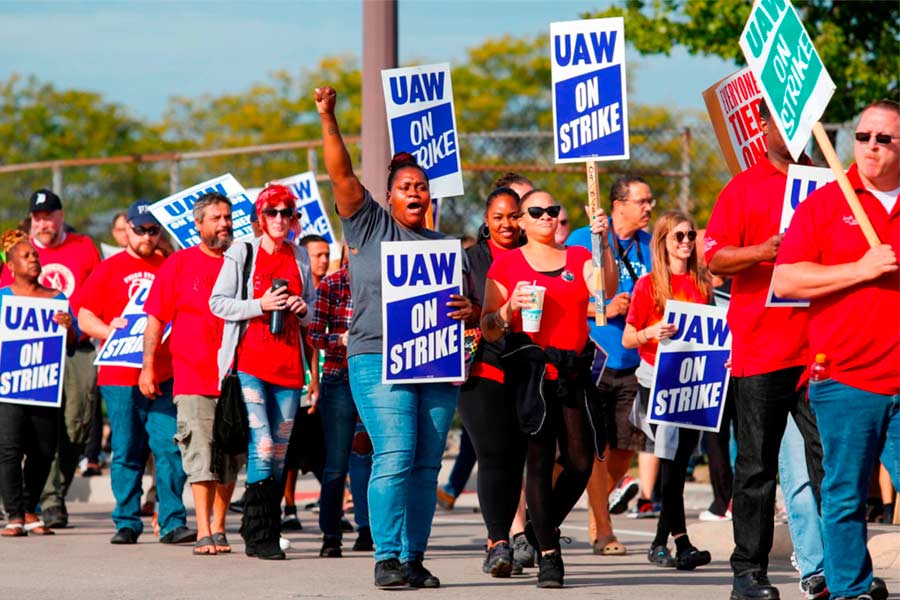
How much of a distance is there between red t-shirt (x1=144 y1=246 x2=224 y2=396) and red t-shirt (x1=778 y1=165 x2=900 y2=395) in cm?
436

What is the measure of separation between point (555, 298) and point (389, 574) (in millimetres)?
1734

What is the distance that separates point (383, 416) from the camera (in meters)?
8.10

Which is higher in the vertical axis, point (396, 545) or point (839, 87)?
point (839, 87)

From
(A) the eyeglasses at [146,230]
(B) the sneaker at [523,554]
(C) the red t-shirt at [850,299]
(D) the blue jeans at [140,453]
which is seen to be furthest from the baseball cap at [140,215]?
(C) the red t-shirt at [850,299]

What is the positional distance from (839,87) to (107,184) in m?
8.57

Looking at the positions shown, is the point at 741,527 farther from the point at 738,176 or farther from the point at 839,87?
the point at 839,87

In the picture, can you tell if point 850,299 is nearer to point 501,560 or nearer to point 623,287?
point 501,560

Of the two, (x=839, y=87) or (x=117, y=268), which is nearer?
(x=117, y=268)

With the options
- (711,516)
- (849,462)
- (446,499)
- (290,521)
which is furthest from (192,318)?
(849,462)

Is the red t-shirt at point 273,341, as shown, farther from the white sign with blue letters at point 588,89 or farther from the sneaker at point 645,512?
the sneaker at point 645,512

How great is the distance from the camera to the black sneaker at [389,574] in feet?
26.5

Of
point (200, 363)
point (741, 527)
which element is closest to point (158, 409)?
point (200, 363)

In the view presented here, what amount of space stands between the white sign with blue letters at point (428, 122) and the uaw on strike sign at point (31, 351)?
304 centimetres

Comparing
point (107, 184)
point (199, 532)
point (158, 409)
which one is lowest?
point (199, 532)
